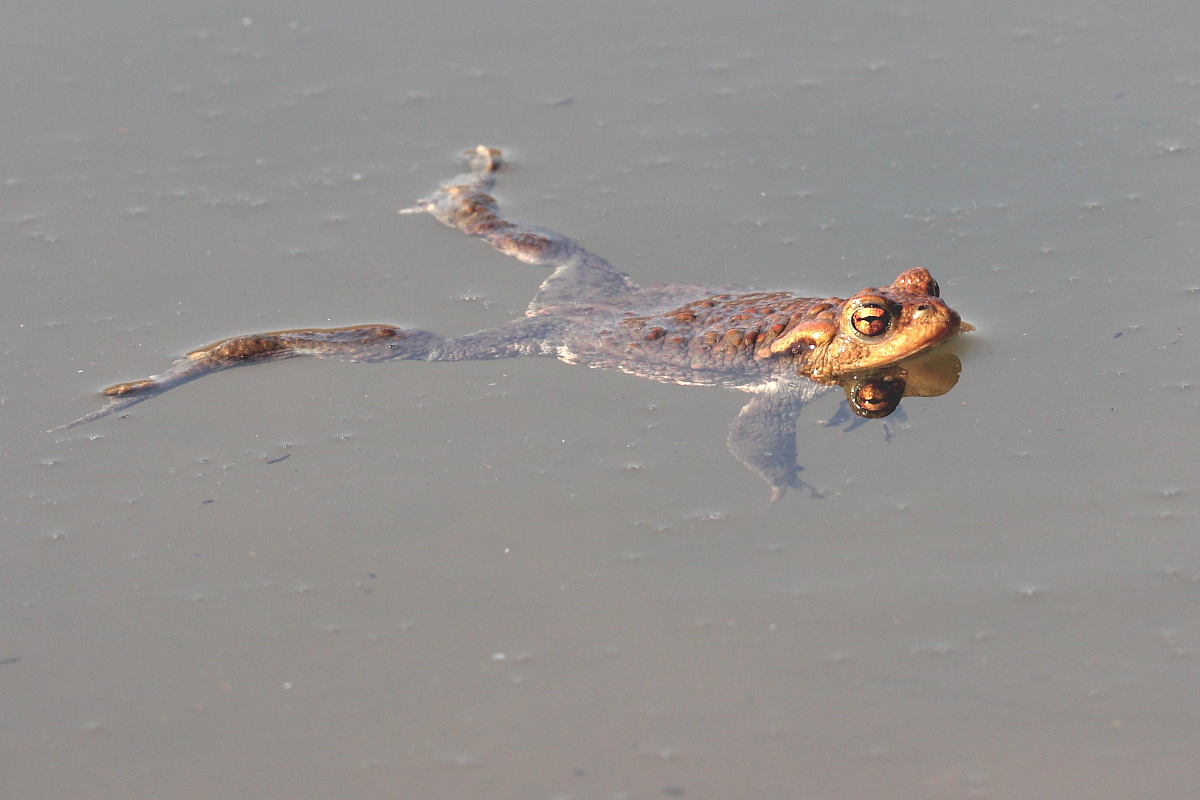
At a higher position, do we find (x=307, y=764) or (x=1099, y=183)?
(x=1099, y=183)

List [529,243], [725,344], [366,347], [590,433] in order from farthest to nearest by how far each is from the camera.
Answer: [529,243]
[366,347]
[725,344]
[590,433]

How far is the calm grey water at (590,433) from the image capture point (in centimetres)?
520

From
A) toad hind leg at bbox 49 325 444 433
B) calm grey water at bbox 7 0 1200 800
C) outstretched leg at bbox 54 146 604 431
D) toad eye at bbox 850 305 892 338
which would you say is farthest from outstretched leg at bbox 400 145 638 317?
toad eye at bbox 850 305 892 338

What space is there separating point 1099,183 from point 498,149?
4416 mm

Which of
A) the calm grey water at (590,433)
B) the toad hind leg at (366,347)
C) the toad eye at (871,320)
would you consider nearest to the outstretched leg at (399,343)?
the toad hind leg at (366,347)

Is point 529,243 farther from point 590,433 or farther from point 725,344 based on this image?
point 590,433

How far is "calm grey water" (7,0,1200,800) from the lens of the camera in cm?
520

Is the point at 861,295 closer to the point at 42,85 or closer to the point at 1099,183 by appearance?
the point at 1099,183

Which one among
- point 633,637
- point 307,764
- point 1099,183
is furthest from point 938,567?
point 1099,183

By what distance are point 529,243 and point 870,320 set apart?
2517 mm

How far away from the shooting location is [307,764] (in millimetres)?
5141

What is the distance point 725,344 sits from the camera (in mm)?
7051

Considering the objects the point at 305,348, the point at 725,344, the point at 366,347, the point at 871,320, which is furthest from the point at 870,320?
the point at 305,348

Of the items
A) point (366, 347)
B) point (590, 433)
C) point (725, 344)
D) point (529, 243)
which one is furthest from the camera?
point (529, 243)
